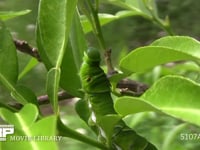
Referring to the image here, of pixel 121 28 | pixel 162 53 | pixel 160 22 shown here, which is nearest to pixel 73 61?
pixel 162 53

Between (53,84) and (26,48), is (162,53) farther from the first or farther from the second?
(26,48)

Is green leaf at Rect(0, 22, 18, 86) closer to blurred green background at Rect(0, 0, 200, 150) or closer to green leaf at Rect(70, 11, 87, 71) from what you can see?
green leaf at Rect(70, 11, 87, 71)

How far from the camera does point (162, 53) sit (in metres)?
0.50

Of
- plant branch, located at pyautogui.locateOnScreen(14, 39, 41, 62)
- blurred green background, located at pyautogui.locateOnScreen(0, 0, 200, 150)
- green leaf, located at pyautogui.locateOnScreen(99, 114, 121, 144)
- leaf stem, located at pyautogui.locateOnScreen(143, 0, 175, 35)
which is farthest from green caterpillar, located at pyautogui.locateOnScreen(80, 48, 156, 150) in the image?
blurred green background, located at pyautogui.locateOnScreen(0, 0, 200, 150)

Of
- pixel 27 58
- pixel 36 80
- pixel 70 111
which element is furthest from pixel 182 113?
pixel 36 80

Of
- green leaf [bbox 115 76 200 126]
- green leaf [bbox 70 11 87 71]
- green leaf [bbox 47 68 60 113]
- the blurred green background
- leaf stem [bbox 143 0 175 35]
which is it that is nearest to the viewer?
green leaf [bbox 115 76 200 126]

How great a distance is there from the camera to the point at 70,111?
2621 millimetres

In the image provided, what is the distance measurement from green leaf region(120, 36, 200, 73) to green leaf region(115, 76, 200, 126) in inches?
2.5

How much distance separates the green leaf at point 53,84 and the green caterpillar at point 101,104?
0.12 ft

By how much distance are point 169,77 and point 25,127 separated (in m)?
0.13

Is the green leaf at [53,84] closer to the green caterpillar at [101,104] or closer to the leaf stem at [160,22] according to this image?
the green caterpillar at [101,104]

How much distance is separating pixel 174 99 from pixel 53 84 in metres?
0.15

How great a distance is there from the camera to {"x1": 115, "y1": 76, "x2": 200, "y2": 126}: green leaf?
39 cm

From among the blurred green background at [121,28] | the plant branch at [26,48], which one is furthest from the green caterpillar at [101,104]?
the blurred green background at [121,28]
